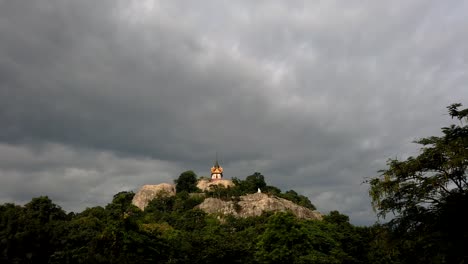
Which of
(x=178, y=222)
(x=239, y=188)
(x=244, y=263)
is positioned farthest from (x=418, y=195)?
(x=239, y=188)

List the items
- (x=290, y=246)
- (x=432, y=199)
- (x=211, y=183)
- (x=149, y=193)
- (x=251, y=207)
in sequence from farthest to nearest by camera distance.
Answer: (x=211, y=183)
(x=149, y=193)
(x=251, y=207)
(x=290, y=246)
(x=432, y=199)

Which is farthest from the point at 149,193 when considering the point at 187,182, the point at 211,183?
the point at 211,183

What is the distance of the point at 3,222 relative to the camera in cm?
4366

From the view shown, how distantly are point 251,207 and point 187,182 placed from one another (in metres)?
42.2

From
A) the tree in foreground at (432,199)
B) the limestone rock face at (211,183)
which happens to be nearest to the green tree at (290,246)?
the tree in foreground at (432,199)

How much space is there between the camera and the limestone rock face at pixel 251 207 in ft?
428

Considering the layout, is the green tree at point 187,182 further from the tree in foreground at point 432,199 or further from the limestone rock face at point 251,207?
the tree in foreground at point 432,199

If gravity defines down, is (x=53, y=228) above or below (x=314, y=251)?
above

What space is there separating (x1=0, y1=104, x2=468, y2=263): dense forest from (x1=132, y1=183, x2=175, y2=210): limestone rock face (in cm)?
6294

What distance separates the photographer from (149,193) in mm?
156500

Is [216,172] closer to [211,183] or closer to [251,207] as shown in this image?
[211,183]

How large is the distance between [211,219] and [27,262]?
82.9 metres

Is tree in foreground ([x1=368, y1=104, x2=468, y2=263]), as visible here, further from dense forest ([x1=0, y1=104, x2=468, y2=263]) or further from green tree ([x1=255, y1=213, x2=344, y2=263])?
green tree ([x1=255, y1=213, x2=344, y2=263])

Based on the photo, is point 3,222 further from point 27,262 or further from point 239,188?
point 239,188
